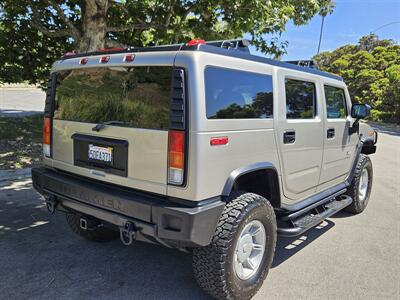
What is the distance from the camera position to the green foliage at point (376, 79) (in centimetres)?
2719

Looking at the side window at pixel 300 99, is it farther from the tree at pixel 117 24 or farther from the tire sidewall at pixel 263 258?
the tree at pixel 117 24

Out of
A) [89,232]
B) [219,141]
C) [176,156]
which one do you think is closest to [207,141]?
[219,141]

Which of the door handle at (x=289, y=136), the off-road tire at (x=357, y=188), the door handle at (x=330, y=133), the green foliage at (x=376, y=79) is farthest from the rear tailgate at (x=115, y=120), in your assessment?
the green foliage at (x=376, y=79)

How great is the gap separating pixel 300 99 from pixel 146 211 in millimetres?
2066

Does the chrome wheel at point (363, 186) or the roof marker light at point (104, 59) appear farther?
the chrome wheel at point (363, 186)

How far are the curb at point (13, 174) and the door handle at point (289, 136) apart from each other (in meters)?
5.24

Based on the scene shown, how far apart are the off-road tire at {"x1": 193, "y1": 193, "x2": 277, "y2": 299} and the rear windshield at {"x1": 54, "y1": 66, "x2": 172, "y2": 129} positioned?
875 mm

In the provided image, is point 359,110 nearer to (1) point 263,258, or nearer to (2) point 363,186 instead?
(2) point 363,186

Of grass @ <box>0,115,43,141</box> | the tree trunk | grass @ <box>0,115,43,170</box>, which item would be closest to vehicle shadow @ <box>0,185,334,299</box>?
grass @ <box>0,115,43,170</box>

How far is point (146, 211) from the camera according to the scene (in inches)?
103

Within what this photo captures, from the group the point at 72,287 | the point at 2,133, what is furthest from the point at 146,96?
the point at 2,133

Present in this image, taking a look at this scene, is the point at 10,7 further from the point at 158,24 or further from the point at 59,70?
the point at 59,70

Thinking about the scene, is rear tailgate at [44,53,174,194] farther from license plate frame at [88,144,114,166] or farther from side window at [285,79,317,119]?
side window at [285,79,317,119]

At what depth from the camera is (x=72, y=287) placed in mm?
3088
